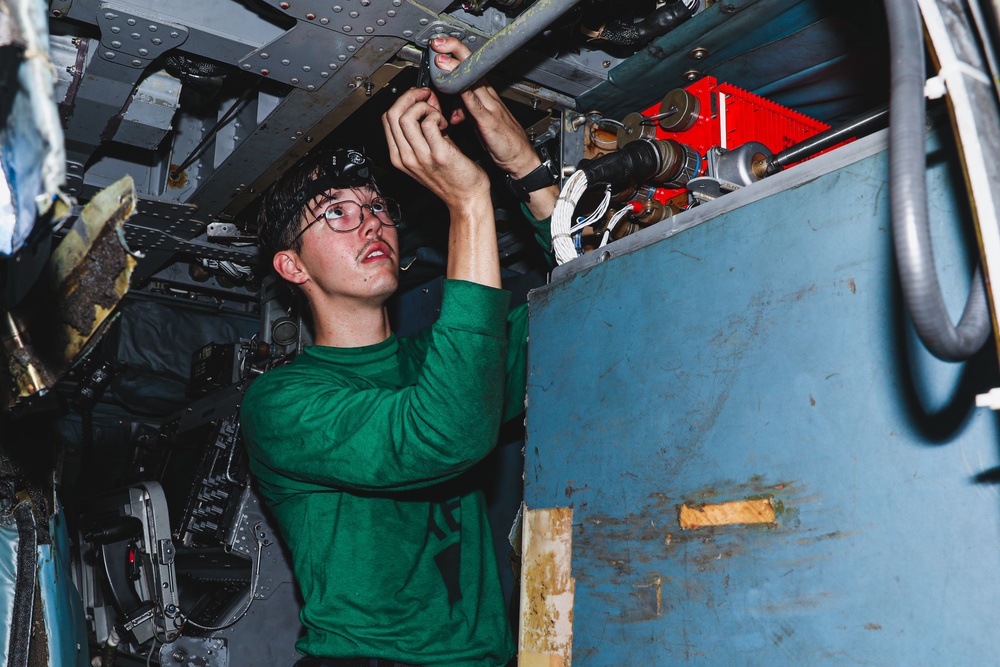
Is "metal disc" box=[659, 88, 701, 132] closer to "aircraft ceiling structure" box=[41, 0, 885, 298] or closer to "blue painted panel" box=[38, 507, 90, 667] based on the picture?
"aircraft ceiling structure" box=[41, 0, 885, 298]

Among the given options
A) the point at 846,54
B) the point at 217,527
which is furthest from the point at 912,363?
the point at 217,527

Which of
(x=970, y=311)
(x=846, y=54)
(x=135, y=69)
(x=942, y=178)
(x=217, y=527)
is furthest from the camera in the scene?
(x=217, y=527)

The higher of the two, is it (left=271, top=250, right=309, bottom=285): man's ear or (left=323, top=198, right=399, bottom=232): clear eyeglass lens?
(left=323, top=198, right=399, bottom=232): clear eyeglass lens

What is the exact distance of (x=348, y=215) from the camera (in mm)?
2340

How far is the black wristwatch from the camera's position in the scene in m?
1.97

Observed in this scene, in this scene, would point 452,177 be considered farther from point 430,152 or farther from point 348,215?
point 348,215

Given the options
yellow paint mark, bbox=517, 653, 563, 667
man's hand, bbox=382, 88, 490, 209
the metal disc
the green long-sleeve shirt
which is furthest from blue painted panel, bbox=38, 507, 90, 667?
the metal disc

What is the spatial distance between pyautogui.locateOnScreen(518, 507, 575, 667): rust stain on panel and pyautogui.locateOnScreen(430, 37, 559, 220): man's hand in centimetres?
79

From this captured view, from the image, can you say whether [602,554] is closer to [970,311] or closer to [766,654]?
[766,654]

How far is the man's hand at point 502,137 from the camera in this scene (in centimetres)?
Answer: 189

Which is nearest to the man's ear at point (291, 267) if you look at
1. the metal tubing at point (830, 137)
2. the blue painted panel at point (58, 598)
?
the blue painted panel at point (58, 598)

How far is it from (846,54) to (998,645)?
136cm

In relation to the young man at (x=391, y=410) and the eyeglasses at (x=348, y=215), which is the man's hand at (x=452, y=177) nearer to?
the young man at (x=391, y=410)

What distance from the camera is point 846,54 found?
1813 mm
